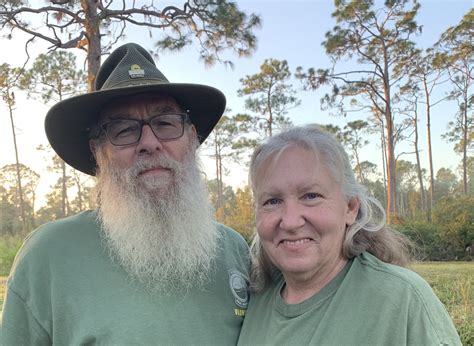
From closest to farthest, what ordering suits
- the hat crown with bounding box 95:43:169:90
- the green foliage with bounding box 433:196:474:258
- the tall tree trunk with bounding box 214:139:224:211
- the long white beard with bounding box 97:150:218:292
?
the long white beard with bounding box 97:150:218:292
the hat crown with bounding box 95:43:169:90
the green foliage with bounding box 433:196:474:258
the tall tree trunk with bounding box 214:139:224:211

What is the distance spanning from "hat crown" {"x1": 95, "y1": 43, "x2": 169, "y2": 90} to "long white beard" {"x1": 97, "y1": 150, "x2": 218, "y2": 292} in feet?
1.21

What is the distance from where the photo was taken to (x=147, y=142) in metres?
2.02

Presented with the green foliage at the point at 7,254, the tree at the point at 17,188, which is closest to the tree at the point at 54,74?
the green foliage at the point at 7,254

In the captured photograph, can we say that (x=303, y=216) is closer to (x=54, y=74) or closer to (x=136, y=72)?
(x=136, y=72)

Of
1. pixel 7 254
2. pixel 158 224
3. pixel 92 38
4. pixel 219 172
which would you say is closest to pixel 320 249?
pixel 158 224

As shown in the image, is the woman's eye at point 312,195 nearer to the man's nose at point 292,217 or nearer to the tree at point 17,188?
the man's nose at point 292,217

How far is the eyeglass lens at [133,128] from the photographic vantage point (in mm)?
2049

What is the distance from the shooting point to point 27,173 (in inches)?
1775

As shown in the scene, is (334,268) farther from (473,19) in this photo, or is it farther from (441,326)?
(473,19)

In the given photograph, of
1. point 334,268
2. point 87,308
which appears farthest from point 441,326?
point 87,308

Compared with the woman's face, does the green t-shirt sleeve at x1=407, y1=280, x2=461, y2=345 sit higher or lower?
lower

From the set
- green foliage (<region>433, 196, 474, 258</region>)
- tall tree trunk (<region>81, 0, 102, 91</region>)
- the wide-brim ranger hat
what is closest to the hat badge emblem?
the wide-brim ranger hat

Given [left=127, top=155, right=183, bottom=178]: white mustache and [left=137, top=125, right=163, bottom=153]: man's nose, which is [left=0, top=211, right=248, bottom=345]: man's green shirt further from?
[left=137, top=125, right=163, bottom=153]: man's nose

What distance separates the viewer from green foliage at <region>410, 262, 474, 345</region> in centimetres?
470
